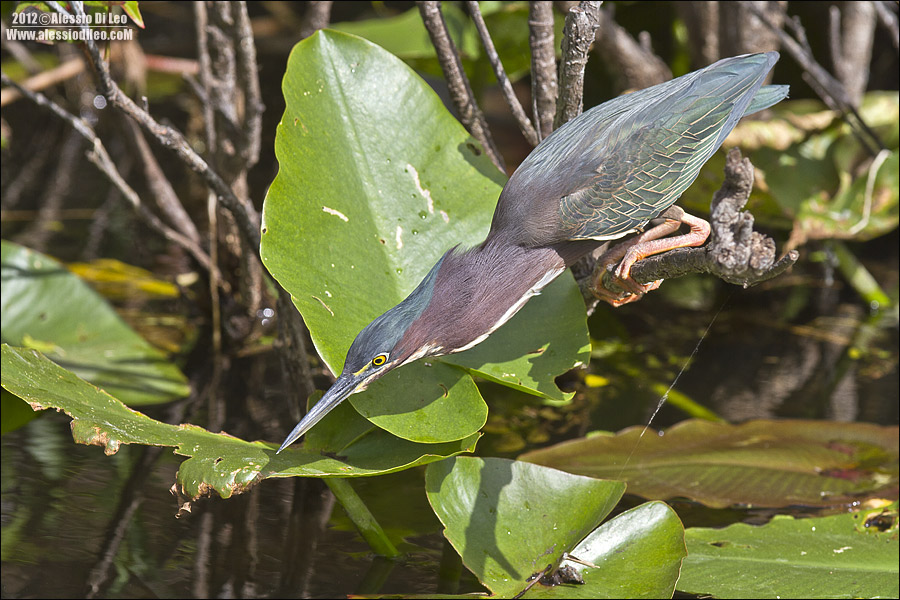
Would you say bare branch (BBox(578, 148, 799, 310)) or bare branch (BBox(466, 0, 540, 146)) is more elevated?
bare branch (BBox(466, 0, 540, 146))

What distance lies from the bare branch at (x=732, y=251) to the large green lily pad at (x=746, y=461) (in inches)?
26.8

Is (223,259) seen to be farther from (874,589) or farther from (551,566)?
(874,589)

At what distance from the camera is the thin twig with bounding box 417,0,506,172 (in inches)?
74.3

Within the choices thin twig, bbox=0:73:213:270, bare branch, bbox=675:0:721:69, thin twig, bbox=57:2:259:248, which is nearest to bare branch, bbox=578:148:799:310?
thin twig, bbox=57:2:259:248

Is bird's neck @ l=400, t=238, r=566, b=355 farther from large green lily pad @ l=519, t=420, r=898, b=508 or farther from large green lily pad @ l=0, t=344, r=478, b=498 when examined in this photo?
large green lily pad @ l=519, t=420, r=898, b=508

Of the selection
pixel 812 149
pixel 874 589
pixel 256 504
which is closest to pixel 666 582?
pixel 874 589

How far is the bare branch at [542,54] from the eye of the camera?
1.87 metres

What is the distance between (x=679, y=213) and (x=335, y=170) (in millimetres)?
674

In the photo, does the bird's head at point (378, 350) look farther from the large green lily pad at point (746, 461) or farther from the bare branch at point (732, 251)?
the large green lily pad at point (746, 461)

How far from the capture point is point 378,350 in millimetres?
1364

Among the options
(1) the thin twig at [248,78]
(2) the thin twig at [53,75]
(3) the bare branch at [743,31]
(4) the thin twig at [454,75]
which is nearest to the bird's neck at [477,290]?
(4) the thin twig at [454,75]

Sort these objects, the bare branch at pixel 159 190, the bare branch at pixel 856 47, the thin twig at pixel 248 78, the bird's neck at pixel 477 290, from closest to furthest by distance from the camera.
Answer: the bird's neck at pixel 477 290 → the thin twig at pixel 248 78 → the bare branch at pixel 159 190 → the bare branch at pixel 856 47

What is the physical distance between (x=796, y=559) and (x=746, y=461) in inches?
14.9

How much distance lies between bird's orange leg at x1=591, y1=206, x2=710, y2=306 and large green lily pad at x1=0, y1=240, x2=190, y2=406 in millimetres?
1279
